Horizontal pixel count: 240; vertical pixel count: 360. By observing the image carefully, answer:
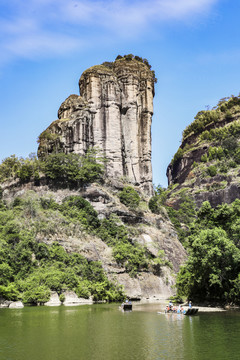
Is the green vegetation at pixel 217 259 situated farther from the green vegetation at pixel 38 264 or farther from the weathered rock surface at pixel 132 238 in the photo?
the weathered rock surface at pixel 132 238

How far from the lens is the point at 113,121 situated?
8788cm

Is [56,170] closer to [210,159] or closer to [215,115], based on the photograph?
[210,159]

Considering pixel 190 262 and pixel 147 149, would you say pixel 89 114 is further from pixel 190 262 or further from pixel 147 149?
pixel 190 262

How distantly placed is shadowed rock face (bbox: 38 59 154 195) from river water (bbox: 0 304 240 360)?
51229 millimetres

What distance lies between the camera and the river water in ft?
70.0

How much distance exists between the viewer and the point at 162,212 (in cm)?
8350

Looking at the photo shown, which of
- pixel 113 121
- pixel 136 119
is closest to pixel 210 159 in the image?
pixel 136 119

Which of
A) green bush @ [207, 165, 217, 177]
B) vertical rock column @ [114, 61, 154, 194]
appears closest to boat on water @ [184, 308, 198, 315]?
vertical rock column @ [114, 61, 154, 194]

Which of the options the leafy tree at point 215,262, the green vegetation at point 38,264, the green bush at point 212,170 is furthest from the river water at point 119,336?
the green bush at point 212,170

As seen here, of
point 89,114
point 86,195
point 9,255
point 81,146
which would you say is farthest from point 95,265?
point 89,114

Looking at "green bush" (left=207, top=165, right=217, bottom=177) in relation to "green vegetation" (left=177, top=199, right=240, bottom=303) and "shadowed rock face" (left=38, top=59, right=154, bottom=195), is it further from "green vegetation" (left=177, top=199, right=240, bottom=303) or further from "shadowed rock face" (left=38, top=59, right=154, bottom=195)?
"green vegetation" (left=177, top=199, right=240, bottom=303)

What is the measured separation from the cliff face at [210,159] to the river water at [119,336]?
7115cm

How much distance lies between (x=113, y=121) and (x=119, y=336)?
65.7 m

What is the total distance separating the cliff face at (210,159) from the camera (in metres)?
106
